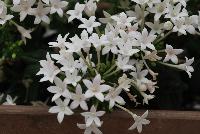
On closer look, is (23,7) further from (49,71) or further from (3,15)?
(49,71)

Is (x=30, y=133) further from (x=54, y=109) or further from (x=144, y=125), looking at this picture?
(x=144, y=125)

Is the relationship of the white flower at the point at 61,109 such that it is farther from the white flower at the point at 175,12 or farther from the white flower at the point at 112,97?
the white flower at the point at 175,12

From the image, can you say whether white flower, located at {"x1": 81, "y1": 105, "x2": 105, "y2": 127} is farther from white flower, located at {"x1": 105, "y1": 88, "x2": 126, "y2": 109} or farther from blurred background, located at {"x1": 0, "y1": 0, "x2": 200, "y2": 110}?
blurred background, located at {"x1": 0, "y1": 0, "x2": 200, "y2": 110}

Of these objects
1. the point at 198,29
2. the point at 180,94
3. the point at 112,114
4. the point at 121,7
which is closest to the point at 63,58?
the point at 112,114

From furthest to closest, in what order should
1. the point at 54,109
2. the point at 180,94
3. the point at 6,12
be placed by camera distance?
the point at 180,94, the point at 6,12, the point at 54,109

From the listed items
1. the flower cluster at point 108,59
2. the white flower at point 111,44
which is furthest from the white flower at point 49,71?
the white flower at point 111,44

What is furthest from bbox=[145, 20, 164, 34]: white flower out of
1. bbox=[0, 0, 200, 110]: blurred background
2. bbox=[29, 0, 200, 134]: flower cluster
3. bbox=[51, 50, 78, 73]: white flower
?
bbox=[51, 50, 78, 73]: white flower

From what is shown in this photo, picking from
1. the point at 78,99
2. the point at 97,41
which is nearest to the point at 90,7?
the point at 97,41
